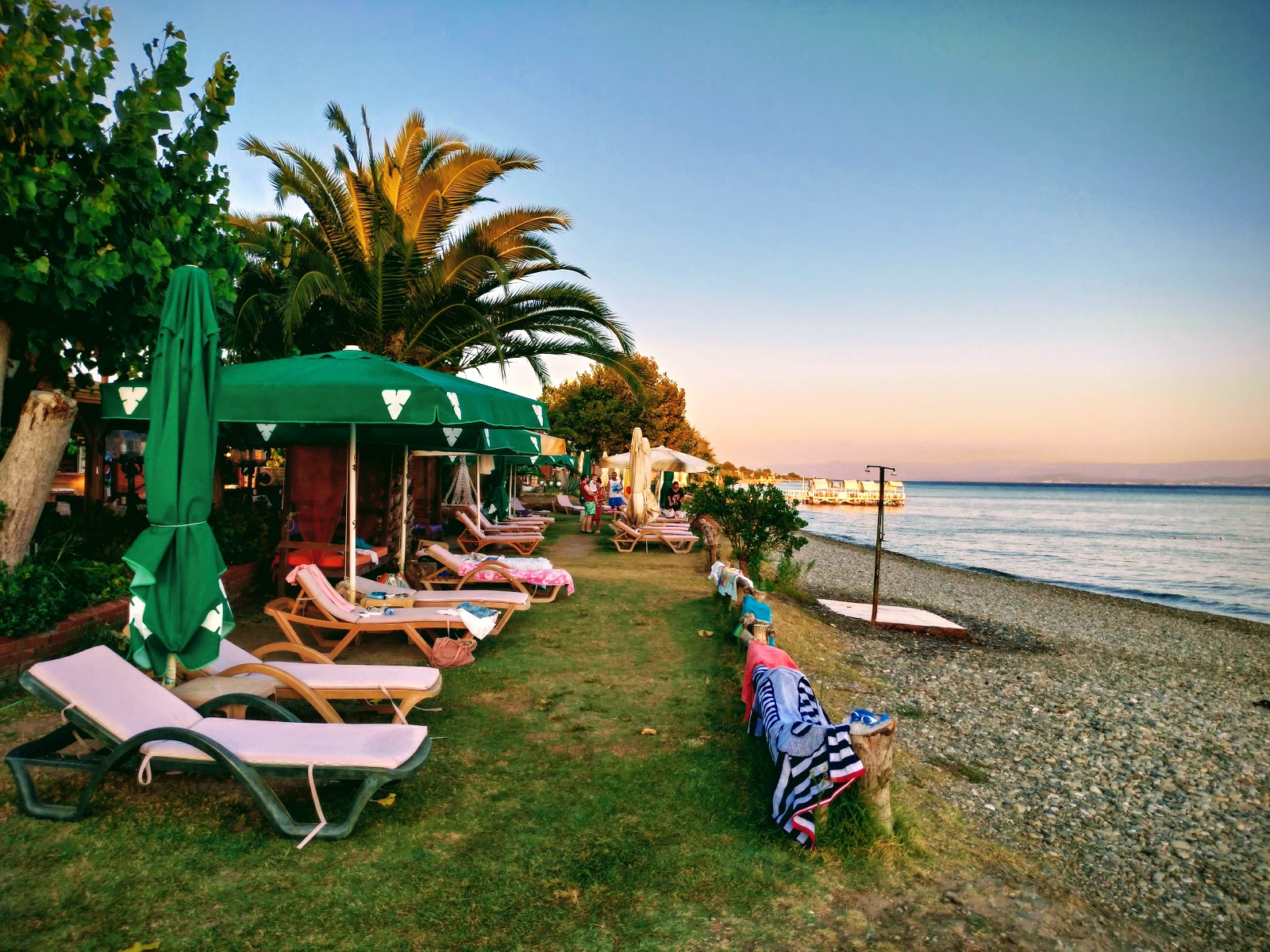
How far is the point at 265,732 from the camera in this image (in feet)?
11.1

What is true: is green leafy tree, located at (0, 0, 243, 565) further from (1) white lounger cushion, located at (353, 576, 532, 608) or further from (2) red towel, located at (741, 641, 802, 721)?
(2) red towel, located at (741, 641, 802, 721)

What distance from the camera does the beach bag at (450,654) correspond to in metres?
5.94

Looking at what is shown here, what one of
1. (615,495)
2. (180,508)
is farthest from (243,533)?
(615,495)

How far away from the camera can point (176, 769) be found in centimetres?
314

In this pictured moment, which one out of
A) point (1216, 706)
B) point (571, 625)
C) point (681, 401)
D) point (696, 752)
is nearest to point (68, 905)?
point (696, 752)

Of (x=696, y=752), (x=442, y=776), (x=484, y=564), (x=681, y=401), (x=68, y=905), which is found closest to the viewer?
(x=68, y=905)

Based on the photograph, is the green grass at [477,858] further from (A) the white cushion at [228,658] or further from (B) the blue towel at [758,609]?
(B) the blue towel at [758,609]

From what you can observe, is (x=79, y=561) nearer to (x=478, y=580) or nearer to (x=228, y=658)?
(x=228, y=658)

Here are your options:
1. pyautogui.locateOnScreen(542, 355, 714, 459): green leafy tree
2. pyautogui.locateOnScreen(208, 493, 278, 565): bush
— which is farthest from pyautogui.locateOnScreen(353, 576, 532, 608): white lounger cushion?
pyautogui.locateOnScreen(542, 355, 714, 459): green leafy tree

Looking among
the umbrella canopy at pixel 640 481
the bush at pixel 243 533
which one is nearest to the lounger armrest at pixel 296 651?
the bush at pixel 243 533

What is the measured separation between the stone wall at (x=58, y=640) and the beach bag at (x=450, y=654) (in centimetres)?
172

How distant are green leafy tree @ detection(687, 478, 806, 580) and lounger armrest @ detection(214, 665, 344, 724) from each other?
748 centimetres

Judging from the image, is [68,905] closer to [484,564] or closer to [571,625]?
[571,625]

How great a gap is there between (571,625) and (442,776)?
3718 millimetres
